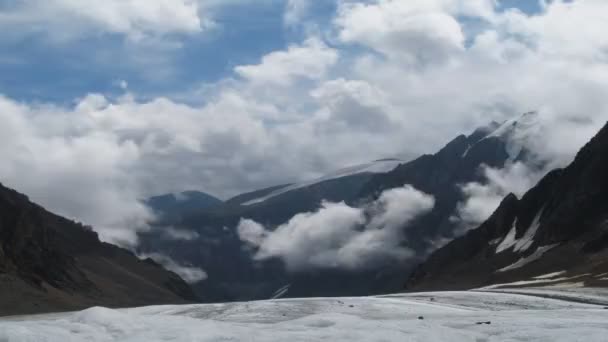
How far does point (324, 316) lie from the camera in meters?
48.8

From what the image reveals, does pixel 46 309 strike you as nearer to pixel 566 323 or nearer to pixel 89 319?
pixel 89 319

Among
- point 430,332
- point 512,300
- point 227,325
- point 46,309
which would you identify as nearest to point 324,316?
point 227,325

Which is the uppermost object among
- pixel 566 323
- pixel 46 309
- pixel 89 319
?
pixel 46 309

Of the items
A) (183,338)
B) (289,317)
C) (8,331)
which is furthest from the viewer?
(289,317)

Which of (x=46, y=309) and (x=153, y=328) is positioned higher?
(x=46, y=309)

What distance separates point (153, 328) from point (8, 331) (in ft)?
30.8

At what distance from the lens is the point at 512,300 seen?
71.9 meters

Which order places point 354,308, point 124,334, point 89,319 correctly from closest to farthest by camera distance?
point 124,334
point 89,319
point 354,308

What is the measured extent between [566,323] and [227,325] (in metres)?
18.9

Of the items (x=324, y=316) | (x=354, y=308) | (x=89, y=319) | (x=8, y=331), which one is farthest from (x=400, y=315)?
(x=8, y=331)

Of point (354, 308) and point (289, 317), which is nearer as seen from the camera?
point (289, 317)

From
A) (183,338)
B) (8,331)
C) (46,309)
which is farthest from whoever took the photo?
(46,309)

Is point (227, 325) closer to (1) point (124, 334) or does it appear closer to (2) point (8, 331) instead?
(1) point (124, 334)

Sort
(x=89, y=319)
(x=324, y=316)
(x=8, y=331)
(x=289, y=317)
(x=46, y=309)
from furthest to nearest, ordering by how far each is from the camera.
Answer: (x=46, y=309), (x=289, y=317), (x=324, y=316), (x=89, y=319), (x=8, y=331)
